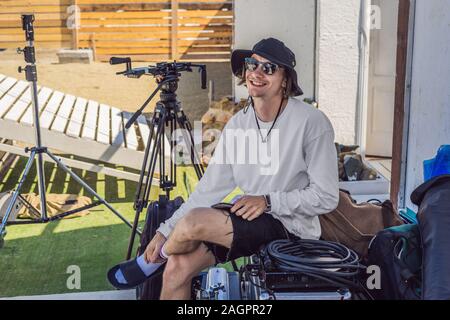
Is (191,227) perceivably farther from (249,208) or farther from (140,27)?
(140,27)

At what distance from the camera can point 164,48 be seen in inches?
567

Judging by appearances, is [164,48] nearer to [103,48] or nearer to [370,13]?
[103,48]

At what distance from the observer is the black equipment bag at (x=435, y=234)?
8.00ft

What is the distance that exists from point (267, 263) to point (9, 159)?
16.9 ft

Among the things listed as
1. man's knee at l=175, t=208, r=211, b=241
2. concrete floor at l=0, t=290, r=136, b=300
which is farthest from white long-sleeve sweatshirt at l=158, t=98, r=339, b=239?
concrete floor at l=0, t=290, r=136, b=300

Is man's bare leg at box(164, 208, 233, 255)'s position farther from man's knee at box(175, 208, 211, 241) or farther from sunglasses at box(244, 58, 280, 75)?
sunglasses at box(244, 58, 280, 75)

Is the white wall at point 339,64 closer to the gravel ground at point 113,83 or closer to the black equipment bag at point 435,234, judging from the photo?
the gravel ground at point 113,83

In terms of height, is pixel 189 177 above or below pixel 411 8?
below

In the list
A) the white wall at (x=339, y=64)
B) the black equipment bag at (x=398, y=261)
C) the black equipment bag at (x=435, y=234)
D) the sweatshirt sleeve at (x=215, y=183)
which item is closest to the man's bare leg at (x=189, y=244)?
the sweatshirt sleeve at (x=215, y=183)

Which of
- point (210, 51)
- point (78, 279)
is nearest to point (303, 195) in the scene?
point (78, 279)

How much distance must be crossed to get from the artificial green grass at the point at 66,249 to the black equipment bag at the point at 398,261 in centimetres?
187

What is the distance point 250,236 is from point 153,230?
31.2 inches

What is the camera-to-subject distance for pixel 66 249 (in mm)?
4820

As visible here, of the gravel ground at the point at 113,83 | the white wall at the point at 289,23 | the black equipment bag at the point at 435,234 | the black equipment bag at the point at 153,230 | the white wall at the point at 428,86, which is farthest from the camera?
the gravel ground at the point at 113,83
